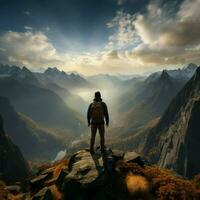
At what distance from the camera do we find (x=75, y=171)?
60.6 ft

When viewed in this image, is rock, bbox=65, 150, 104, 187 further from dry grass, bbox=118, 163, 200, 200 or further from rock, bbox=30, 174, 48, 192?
rock, bbox=30, 174, 48, 192

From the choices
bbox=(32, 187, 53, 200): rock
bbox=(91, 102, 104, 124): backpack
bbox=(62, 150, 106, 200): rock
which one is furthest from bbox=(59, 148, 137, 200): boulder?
bbox=(91, 102, 104, 124): backpack

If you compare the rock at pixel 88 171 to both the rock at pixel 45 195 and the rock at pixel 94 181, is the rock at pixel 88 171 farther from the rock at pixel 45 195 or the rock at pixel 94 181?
the rock at pixel 45 195

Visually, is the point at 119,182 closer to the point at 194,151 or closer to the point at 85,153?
the point at 85,153

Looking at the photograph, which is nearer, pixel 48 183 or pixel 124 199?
pixel 124 199

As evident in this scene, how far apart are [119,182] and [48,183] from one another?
6375 mm

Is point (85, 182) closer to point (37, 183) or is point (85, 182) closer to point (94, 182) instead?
point (94, 182)

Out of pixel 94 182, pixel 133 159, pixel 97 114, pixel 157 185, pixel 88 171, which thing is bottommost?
pixel 157 185

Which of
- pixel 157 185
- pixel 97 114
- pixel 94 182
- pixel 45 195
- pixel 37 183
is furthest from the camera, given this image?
pixel 37 183

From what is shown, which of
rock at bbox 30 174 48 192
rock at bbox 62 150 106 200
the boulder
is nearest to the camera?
the boulder

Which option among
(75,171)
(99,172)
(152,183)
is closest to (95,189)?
(99,172)

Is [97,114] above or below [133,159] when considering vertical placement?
above

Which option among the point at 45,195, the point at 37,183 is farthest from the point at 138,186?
the point at 37,183

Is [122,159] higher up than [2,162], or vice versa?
[122,159]
